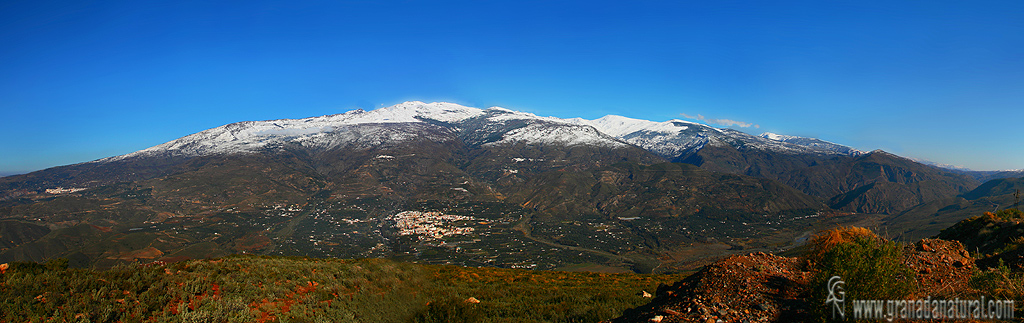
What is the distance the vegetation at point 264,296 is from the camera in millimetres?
10102

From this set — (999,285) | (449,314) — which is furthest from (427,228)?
(999,285)

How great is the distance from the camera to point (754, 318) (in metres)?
9.57

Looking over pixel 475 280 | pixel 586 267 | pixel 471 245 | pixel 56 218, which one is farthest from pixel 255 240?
pixel 475 280

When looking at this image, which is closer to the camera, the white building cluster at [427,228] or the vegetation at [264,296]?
the vegetation at [264,296]

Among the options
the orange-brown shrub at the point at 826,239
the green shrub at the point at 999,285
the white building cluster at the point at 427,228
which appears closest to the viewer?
the green shrub at the point at 999,285

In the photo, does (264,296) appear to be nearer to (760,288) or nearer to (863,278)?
(760,288)

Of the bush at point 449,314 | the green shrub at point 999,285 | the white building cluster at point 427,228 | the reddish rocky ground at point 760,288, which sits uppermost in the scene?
the green shrub at point 999,285

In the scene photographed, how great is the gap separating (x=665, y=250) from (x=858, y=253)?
185 metres

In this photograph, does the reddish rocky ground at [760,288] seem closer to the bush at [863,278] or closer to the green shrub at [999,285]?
the green shrub at [999,285]

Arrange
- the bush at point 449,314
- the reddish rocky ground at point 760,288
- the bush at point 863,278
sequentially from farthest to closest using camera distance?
the bush at point 449,314 < the reddish rocky ground at point 760,288 < the bush at point 863,278

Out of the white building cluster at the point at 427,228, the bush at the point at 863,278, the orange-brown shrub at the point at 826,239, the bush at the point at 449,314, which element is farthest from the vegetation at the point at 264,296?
the white building cluster at the point at 427,228

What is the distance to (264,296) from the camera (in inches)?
539

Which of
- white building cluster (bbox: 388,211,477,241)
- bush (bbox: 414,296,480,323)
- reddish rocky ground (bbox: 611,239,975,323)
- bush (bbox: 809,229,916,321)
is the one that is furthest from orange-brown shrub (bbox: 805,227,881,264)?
white building cluster (bbox: 388,211,477,241)

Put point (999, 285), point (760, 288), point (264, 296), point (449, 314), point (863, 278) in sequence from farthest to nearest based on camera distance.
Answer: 1. point (449, 314)
2. point (264, 296)
3. point (760, 288)
4. point (999, 285)
5. point (863, 278)
